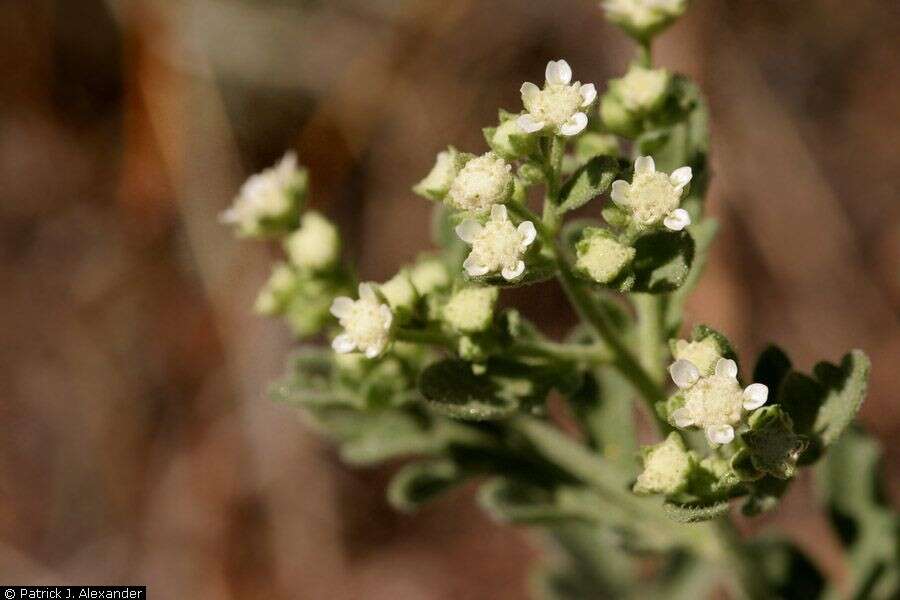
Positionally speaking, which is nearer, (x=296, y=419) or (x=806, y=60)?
(x=296, y=419)

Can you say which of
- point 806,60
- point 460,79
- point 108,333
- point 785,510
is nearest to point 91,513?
point 108,333

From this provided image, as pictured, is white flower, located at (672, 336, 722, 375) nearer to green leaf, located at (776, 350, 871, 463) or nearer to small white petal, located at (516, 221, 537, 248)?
green leaf, located at (776, 350, 871, 463)

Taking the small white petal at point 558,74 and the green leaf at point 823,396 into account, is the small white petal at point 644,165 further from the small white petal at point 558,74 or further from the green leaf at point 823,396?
the green leaf at point 823,396

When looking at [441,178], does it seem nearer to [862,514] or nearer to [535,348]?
[535,348]

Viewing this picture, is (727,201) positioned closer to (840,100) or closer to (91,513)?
(840,100)
